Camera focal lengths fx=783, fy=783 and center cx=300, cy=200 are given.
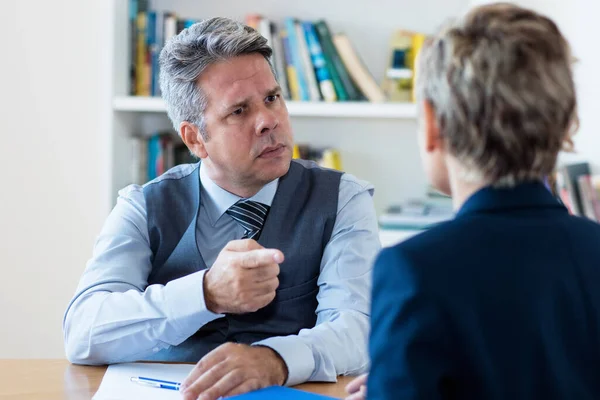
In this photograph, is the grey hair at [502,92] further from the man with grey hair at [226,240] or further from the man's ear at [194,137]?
the man's ear at [194,137]

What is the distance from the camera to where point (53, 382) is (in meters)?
1.40

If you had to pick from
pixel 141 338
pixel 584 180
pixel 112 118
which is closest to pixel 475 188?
pixel 141 338

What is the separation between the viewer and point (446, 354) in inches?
31.8

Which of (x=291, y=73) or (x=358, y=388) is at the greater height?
(x=291, y=73)

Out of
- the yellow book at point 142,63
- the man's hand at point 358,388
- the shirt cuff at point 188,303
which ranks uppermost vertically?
the yellow book at point 142,63

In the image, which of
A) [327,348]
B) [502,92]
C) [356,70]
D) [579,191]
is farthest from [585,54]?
[502,92]

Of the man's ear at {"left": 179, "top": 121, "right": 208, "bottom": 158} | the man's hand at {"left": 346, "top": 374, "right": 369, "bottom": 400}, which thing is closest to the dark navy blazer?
the man's hand at {"left": 346, "top": 374, "right": 369, "bottom": 400}

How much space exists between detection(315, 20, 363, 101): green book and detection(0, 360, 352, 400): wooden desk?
1645mm

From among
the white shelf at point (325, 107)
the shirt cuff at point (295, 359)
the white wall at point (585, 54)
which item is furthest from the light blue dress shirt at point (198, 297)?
the white wall at point (585, 54)

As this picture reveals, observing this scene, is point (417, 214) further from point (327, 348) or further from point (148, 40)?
point (327, 348)

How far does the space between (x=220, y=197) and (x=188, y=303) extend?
0.41m

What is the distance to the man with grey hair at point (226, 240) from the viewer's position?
1508 mm

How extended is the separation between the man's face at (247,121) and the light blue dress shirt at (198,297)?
0.06 meters

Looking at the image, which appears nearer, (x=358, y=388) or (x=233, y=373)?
(x=358, y=388)
